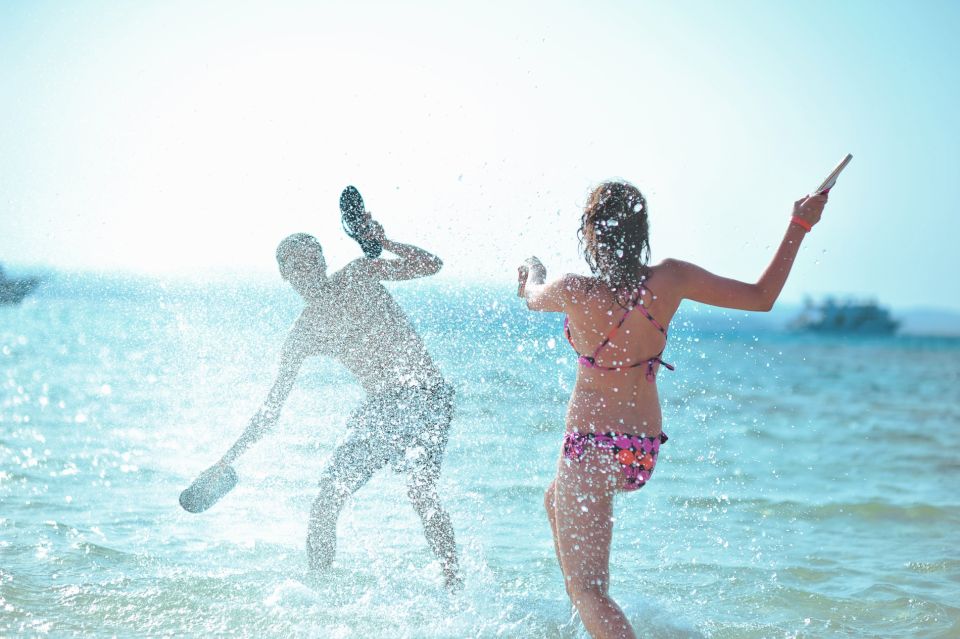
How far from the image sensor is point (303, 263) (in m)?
4.18

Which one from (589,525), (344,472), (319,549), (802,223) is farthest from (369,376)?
(802,223)

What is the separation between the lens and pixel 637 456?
318 centimetres

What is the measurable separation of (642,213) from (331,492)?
6.80 feet

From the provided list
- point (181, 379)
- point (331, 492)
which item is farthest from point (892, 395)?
point (331, 492)

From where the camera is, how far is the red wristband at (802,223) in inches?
115

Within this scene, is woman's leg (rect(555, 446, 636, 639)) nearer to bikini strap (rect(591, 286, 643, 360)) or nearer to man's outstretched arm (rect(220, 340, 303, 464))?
bikini strap (rect(591, 286, 643, 360))

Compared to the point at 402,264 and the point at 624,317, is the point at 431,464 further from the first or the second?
the point at 624,317

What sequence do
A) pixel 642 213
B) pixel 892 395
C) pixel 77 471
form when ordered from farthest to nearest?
1. pixel 892 395
2. pixel 77 471
3. pixel 642 213

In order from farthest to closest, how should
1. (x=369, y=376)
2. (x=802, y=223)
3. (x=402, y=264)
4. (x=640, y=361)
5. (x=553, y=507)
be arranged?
(x=369, y=376)
(x=402, y=264)
(x=553, y=507)
(x=640, y=361)
(x=802, y=223)

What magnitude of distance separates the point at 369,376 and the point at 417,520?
191cm

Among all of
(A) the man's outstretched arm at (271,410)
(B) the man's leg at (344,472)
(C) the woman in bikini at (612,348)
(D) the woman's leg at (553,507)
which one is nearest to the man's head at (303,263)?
(A) the man's outstretched arm at (271,410)

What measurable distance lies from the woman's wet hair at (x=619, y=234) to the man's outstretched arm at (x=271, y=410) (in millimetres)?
1799

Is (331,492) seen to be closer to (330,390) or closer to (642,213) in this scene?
(642,213)

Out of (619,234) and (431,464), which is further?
(431,464)
